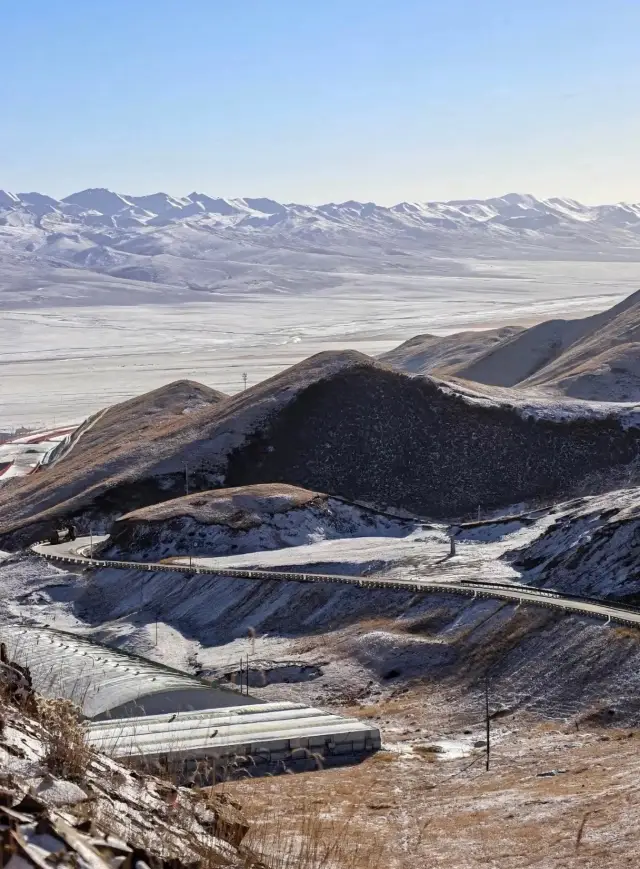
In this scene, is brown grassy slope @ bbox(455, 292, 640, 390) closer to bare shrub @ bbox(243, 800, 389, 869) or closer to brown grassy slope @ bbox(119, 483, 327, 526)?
brown grassy slope @ bbox(119, 483, 327, 526)

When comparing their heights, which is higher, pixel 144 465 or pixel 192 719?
pixel 144 465

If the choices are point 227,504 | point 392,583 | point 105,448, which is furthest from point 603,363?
point 392,583

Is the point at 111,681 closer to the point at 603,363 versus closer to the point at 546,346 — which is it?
the point at 603,363

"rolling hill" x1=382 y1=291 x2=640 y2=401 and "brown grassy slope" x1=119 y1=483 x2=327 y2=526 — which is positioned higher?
"rolling hill" x1=382 y1=291 x2=640 y2=401

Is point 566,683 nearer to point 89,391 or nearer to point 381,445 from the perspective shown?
point 381,445

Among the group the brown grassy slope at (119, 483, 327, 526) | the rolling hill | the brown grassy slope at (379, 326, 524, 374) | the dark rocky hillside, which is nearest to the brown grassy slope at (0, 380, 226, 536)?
the brown grassy slope at (119, 483, 327, 526)

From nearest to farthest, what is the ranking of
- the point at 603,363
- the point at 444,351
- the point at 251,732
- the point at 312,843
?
the point at 312,843 → the point at 251,732 → the point at 603,363 → the point at 444,351
